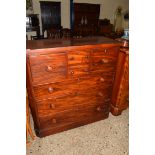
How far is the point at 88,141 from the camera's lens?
187cm

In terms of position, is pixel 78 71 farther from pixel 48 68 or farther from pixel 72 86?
pixel 48 68

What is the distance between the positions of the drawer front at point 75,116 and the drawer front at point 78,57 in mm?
549

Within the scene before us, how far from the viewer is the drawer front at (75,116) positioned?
1811 mm

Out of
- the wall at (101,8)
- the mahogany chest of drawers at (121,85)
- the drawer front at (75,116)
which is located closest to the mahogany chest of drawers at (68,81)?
the drawer front at (75,116)

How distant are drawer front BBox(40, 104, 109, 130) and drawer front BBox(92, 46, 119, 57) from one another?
641 mm

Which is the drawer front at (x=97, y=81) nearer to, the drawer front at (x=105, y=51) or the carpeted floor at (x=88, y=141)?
the drawer front at (x=105, y=51)

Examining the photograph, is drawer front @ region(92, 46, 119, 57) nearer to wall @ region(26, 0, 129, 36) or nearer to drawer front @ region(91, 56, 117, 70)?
drawer front @ region(91, 56, 117, 70)

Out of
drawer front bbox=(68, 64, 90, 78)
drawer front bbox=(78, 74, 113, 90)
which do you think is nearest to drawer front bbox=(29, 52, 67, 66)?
drawer front bbox=(68, 64, 90, 78)
